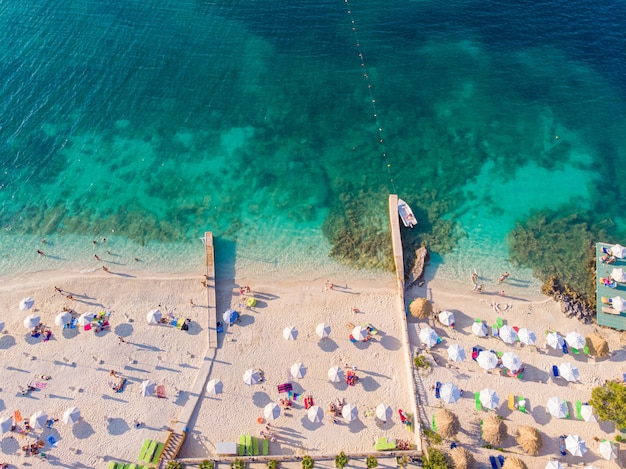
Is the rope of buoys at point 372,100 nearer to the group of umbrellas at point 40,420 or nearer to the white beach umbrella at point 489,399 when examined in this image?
the white beach umbrella at point 489,399

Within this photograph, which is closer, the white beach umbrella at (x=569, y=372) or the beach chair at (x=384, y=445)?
the beach chair at (x=384, y=445)

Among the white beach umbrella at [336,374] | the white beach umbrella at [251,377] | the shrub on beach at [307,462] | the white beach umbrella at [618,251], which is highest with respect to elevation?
the white beach umbrella at [618,251]

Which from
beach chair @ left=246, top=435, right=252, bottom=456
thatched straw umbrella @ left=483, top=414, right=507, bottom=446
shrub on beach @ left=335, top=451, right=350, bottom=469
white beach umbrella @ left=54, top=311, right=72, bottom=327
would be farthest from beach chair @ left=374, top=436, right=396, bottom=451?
white beach umbrella @ left=54, top=311, right=72, bottom=327

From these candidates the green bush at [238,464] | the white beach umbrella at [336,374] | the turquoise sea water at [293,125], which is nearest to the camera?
the green bush at [238,464]

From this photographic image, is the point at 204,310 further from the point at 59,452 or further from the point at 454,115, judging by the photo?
the point at 454,115

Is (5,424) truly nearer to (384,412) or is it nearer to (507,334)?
(384,412)

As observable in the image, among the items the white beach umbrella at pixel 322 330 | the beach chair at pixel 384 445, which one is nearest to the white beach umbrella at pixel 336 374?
the white beach umbrella at pixel 322 330

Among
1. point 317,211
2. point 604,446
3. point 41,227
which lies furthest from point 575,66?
point 41,227

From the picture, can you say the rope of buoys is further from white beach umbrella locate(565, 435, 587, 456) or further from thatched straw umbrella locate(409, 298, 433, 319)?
white beach umbrella locate(565, 435, 587, 456)
